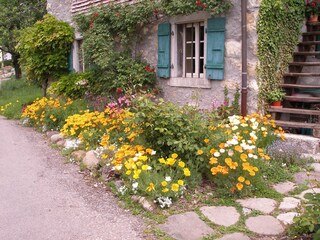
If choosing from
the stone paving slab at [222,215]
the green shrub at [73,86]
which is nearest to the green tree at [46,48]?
the green shrub at [73,86]

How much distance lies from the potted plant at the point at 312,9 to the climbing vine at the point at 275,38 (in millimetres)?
184

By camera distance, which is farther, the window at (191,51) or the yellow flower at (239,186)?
the window at (191,51)

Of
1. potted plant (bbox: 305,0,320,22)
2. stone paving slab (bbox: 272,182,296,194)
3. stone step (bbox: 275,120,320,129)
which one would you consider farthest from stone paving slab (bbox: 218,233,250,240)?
potted plant (bbox: 305,0,320,22)

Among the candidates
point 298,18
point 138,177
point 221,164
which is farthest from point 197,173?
point 298,18

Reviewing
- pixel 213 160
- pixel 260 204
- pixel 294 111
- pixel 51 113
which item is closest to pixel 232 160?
pixel 213 160

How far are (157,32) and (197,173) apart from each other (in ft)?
16.0

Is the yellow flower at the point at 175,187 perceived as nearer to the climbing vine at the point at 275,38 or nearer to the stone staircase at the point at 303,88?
the stone staircase at the point at 303,88

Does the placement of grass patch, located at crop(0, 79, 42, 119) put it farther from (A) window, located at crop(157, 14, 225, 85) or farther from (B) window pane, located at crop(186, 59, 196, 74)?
(B) window pane, located at crop(186, 59, 196, 74)

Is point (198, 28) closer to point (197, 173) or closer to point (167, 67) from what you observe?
point (167, 67)

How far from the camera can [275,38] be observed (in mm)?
7238

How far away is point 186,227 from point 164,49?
5400mm

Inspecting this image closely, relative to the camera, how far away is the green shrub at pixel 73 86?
10.4 m

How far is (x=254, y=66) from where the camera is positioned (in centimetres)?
707

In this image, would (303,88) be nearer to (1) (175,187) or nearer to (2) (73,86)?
(1) (175,187)
